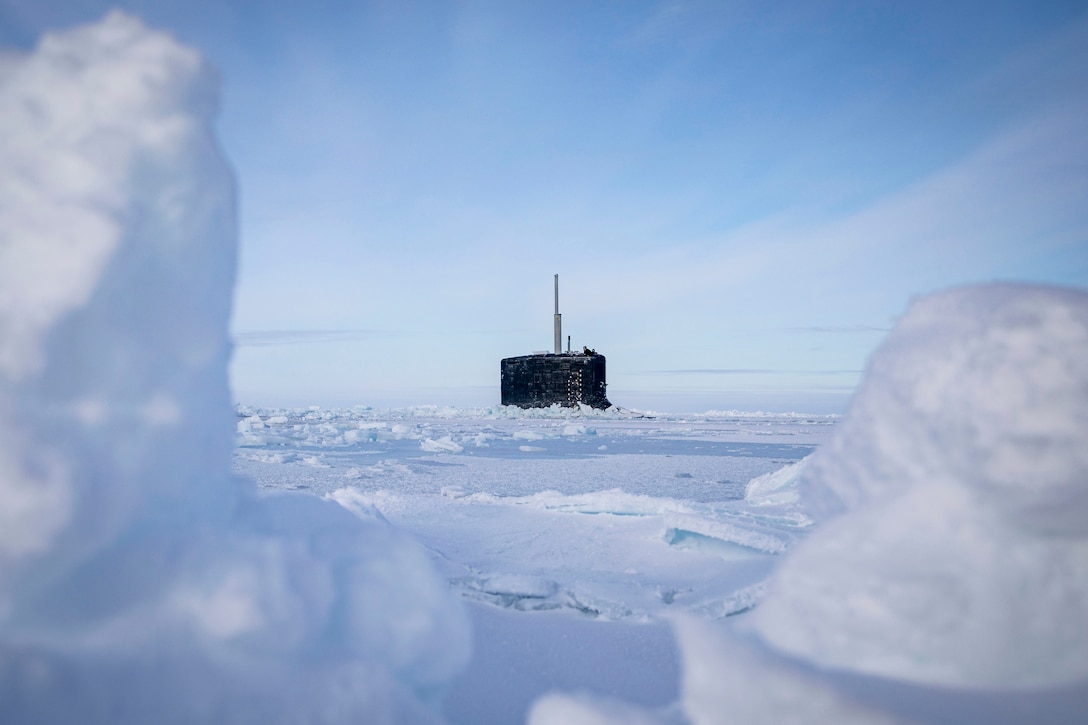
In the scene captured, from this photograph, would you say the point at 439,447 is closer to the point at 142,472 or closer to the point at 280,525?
the point at 280,525

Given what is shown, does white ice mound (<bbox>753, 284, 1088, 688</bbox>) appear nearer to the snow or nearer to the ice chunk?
the snow

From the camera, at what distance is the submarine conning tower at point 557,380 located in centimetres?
2684

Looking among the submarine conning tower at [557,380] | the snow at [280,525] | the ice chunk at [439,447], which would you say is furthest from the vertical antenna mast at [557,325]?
the snow at [280,525]

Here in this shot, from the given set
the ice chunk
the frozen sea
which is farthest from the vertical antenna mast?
the frozen sea

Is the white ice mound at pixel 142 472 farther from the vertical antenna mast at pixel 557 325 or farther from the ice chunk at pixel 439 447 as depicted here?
the vertical antenna mast at pixel 557 325

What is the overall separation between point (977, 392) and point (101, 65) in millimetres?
1924

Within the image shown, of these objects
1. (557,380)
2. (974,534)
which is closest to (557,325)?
(557,380)

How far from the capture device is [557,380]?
27.0m

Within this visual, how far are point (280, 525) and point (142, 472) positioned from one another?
0.34m

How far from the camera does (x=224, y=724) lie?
0.94 meters

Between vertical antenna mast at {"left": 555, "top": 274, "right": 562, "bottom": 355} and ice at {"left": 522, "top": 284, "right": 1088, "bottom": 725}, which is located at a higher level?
vertical antenna mast at {"left": 555, "top": 274, "right": 562, "bottom": 355}

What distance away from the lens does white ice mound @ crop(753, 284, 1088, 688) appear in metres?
1.09

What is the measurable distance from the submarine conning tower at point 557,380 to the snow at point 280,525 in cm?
2534

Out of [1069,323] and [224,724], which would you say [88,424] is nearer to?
[224,724]
